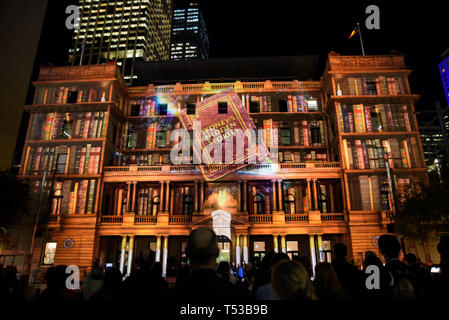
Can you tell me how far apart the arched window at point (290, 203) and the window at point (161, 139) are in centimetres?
1646

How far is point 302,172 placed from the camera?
32531 millimetres

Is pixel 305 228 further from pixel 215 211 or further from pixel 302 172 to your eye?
pixel 215 211

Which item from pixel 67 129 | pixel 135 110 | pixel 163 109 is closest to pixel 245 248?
pixel 163 109

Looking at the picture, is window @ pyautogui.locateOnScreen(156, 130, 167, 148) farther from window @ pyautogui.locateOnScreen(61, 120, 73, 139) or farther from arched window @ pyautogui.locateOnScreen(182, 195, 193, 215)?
window @ pyautogui.locateOnScreen(61, 120, 73, 139)

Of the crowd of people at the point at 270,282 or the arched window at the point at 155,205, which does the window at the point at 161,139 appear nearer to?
the arched window at the point at 155,205

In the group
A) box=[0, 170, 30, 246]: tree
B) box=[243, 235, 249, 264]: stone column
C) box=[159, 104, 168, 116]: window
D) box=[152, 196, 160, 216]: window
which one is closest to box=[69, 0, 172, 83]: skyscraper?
box=[159, 104, 168, 116]: window

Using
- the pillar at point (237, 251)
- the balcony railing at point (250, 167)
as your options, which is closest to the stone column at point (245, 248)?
the pillar at point (237, 251)

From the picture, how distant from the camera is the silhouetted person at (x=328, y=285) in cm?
405

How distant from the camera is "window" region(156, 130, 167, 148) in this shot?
1475 inches

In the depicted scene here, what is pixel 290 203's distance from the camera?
34312mm

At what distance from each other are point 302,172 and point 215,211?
1044cm

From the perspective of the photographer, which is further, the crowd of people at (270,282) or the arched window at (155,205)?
the arched window at (155,205)

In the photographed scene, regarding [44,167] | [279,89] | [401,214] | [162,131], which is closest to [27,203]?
[44,167]

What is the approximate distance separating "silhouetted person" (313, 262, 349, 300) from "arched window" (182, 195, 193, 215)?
102ft
